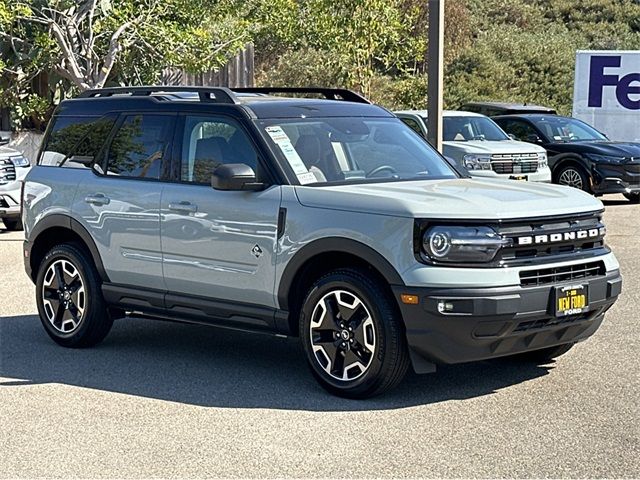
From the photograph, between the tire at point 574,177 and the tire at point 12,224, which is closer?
the tire at point 12,224

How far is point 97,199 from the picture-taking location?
852 centimetres

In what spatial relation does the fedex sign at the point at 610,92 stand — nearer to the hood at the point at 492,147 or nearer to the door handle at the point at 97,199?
the hood at the point at 492,147

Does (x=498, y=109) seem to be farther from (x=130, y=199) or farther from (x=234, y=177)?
(x=234, y=177)

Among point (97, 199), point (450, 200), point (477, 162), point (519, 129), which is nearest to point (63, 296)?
point (97, 199)

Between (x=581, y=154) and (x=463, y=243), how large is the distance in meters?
14.5

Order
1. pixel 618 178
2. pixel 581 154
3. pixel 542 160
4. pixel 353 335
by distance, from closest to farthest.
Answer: pixel 353 335 < pixel 542 160 < pixel 618 178 < pixel 581 154

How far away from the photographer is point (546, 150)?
68.9ft

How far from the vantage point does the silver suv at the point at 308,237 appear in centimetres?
663

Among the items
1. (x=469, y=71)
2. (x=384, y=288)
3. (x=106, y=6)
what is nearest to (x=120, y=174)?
(x=384, y=288)

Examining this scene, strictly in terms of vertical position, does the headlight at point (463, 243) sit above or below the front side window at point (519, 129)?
A: above

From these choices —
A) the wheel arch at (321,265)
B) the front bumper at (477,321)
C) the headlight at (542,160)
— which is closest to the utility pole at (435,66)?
the headlight at (542,160)

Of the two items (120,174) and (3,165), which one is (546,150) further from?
(120,174)

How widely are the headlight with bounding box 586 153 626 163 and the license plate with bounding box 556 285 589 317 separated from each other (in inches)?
535

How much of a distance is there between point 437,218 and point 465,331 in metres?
0.66
